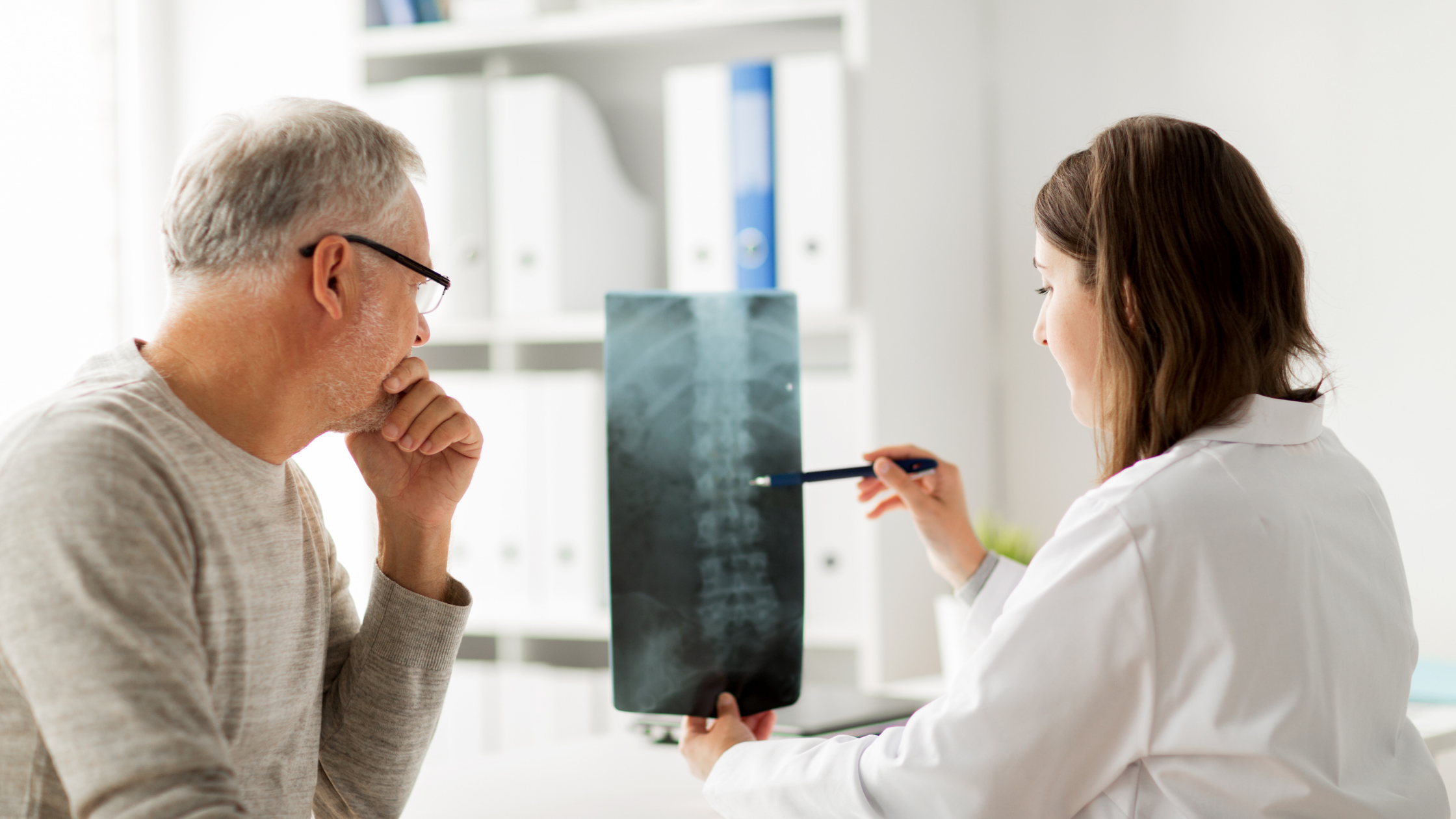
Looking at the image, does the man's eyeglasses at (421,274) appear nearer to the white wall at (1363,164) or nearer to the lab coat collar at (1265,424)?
the lab coat collar at (1265,424)

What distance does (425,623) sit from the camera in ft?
3.74

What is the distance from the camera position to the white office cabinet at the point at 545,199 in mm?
2123

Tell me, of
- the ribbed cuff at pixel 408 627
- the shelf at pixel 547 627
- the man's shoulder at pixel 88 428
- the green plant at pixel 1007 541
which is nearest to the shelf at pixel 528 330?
the green plant at pixel 1007 541

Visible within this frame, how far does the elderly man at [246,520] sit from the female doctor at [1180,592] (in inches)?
17.5

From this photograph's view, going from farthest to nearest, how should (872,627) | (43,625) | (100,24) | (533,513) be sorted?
(100,24) → (533,513) → (872,627) → (43,625)

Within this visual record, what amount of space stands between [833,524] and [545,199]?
847mm

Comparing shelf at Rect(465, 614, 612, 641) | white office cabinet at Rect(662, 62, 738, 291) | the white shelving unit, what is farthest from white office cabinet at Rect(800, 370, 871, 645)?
shelf at Rect(465, 614, 612, 641)

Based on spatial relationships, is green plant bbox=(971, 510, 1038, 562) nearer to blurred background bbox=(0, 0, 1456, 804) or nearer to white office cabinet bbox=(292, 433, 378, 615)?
blurred background bbox=(0, 0, 1456, 804)

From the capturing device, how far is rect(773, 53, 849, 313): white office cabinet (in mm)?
1920

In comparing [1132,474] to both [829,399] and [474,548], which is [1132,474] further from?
[474,548]

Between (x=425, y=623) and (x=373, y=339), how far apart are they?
0.32 meters

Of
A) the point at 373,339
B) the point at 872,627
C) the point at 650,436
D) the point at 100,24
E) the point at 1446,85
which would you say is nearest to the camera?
the point at 373,339

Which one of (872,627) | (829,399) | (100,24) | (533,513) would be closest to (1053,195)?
(829,399)

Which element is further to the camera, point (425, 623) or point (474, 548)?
point (474, 548)
